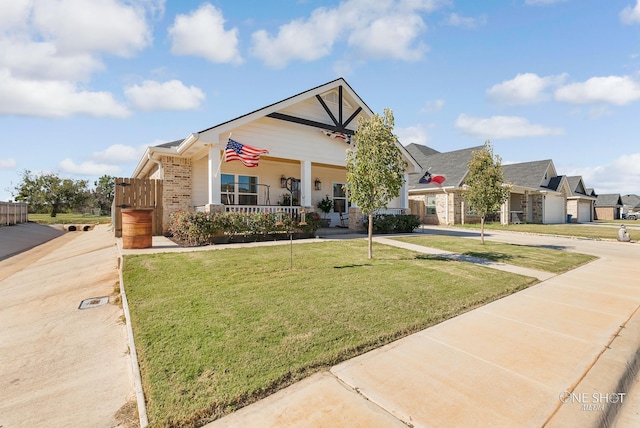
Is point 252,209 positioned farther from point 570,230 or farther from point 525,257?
point 570,230

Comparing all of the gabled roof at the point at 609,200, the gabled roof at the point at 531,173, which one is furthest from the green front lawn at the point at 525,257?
the gabled roof at the point at 609,200

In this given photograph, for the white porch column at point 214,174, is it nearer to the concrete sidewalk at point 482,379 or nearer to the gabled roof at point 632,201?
the concrete sidewalk at point 482,379

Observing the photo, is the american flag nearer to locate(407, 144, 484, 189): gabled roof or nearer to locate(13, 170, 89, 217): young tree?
locate(407, 144, 484, 189): gabled roof

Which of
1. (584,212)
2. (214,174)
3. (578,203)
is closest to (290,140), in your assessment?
(214,174)

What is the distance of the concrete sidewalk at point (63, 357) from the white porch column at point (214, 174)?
15.5ft

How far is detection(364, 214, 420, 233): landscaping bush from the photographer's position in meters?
13.5

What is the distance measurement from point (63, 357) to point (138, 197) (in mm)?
9642

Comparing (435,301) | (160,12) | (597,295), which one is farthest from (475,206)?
(160,12)

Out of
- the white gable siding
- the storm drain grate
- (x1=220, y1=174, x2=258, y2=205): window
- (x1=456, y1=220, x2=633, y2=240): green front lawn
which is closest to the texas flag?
(x1=456, y1=220, x2=633, y2=240): green front lawn

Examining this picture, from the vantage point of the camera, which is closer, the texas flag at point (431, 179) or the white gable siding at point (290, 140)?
the white gable siding at point (290, 140)

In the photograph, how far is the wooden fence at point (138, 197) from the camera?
11266 millimetres

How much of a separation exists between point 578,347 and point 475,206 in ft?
27.5

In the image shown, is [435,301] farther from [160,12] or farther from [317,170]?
[317,170]

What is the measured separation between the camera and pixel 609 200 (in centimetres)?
4934
